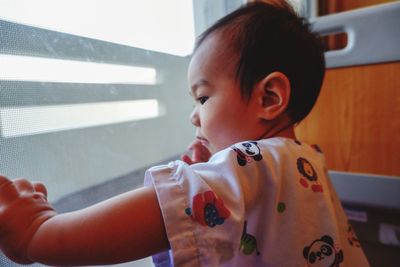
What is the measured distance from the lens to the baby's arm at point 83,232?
272mm

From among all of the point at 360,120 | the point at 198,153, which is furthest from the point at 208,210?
the point at 360,120

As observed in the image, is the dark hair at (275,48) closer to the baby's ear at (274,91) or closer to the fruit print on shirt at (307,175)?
the baby's ear at (274,91)

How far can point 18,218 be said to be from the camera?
0.92 ft

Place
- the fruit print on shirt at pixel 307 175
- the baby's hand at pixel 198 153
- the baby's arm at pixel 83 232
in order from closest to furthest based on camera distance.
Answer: the baby's arm at pixel 83 232, the fruit print on shirt at pixel 307 175, the baby's hand at pixel 198 153

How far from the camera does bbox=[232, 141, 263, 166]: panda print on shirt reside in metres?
0.34

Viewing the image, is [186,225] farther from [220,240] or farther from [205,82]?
[205,82]

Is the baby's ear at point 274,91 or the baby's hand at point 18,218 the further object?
the baby's ear at point 274,91

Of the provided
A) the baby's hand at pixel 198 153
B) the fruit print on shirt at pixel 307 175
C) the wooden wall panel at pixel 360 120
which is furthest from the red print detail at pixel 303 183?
the wooden wall panel at pixel 360 120

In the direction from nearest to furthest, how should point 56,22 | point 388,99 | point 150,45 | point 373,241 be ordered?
point 56,22 → point 150,45 → point 388,99 → point 373,241

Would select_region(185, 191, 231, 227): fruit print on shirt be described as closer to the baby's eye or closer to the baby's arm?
the baby's arm

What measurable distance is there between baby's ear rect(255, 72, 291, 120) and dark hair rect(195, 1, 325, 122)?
1cm

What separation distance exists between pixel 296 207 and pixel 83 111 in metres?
0.35

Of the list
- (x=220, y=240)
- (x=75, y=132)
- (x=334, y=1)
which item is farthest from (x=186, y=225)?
(x=334, y=1)

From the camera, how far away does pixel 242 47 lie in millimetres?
439
